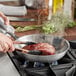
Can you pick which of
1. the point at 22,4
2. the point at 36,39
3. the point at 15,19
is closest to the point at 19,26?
the point at 15,19

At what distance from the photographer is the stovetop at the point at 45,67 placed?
77 cm

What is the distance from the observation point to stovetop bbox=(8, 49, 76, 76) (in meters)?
0.77

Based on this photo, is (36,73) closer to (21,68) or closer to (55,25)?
(21,68)

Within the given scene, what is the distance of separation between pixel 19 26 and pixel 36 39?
7.7 inches

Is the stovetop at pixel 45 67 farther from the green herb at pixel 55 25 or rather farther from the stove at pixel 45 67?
the green herb at pixel 55 25

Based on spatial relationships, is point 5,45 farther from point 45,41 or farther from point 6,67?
point 45,41

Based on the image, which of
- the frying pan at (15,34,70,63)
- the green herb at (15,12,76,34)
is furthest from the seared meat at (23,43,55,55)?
the green herb at (15,12,76,34)

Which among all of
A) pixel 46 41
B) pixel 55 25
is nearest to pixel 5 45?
pixel 46 41

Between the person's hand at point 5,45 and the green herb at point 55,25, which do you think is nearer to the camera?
the person's hand at point 5,45

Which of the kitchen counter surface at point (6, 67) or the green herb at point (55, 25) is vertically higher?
the green herb at point (55, 25)

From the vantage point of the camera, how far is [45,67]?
802 millimetres

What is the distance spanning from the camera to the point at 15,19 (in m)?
1.22

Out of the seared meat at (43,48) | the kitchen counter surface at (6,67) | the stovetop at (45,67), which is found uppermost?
the seared meat at (43,48)

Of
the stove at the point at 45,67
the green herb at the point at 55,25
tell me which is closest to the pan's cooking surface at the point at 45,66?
the stove at the point at 45,67
